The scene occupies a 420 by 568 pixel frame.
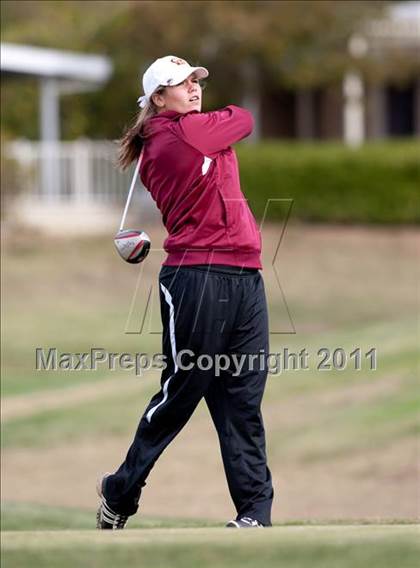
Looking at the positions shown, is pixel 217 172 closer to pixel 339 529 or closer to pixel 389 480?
pixel 339 529

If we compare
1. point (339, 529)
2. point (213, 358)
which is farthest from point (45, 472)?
point (339, 529)

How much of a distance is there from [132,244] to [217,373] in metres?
0.67

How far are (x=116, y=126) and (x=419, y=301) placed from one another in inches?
515

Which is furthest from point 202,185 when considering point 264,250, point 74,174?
point 74,174

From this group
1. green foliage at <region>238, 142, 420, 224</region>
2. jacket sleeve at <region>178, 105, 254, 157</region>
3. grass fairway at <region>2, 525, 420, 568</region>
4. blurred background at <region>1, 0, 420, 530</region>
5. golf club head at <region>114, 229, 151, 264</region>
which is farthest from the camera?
green foliage at <region>238, 142, 420, 224</region>

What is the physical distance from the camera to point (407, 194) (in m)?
24.4

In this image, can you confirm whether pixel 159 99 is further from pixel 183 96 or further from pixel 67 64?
pixel 67 64

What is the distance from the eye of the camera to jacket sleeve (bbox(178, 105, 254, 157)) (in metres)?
5.44

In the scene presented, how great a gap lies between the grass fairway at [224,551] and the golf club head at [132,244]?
5.43 ft

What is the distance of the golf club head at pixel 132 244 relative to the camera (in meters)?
5.66

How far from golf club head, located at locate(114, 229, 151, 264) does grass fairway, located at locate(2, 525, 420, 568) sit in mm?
1656

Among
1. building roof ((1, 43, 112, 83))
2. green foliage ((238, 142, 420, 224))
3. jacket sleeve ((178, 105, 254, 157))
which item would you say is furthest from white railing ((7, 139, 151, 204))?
jacket sleeve ((178, 105, 254, 157))

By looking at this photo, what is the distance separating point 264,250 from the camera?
934 inches

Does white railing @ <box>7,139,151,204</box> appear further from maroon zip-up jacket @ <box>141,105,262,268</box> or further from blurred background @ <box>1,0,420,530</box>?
maroon zip-up jacket @ <box>141,105,262,268</box>
